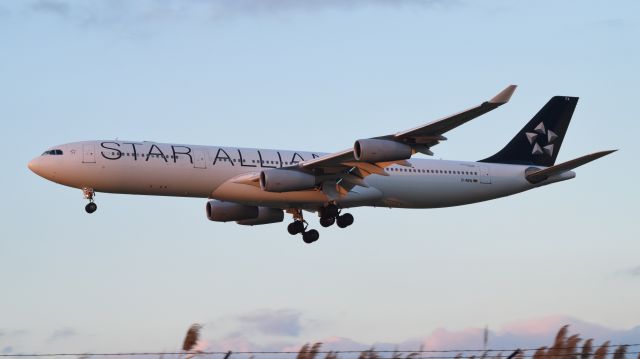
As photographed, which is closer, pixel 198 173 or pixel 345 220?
pixel 198 173

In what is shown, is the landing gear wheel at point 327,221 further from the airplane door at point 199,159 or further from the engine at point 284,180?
the airplane door at point 199,159

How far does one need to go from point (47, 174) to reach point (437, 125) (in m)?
17.1

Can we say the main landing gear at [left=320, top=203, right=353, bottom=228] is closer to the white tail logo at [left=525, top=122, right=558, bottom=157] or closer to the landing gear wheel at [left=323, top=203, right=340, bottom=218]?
the landing gear wheel at [left=323, top=203, right=340, bottom=218]

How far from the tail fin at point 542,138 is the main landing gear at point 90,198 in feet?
67.4

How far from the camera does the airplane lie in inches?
1783

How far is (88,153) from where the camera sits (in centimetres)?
4575

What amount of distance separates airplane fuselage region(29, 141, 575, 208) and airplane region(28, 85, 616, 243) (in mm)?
43

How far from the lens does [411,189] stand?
5075cm

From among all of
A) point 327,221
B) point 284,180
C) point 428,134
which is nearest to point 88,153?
point 284,180

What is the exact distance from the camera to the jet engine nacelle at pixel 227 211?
51375mm

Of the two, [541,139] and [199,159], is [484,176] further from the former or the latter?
[199,159]

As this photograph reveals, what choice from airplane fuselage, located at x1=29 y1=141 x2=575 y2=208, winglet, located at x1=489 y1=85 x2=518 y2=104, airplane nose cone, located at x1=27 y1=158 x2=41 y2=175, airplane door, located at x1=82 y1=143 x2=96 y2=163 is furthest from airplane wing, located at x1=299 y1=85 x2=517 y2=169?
airplane nose cone, located at x1=27 y1=158 x2=41 y2=175

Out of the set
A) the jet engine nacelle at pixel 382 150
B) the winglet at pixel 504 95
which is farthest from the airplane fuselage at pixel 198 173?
the winglet at pixel 504 95

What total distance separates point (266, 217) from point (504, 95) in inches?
713
